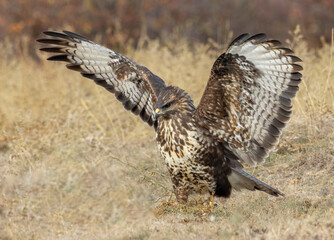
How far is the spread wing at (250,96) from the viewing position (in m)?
5.73

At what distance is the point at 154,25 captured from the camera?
1827 centimetres

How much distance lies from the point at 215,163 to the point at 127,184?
1.77 meters

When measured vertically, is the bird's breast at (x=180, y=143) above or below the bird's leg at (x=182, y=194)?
above

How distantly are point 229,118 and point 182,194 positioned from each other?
96cm

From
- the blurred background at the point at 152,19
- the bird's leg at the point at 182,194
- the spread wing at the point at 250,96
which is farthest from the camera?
the blurred background at the point at 152,19

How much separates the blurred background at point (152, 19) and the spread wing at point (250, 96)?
11183 mm

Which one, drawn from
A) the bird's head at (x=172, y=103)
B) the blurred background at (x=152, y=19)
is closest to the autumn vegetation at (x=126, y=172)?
the bird's head at (x=172, y=103)

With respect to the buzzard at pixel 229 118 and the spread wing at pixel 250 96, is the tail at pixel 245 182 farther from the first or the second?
the spread wing at pixel 250 96

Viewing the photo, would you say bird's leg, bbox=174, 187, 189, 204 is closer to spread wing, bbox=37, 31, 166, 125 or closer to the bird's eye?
the bird's eye

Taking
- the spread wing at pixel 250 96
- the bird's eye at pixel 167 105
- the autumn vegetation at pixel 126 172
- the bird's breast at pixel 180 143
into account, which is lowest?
the autumn vegetation at pixel 126 172

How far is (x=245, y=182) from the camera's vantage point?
646 cm

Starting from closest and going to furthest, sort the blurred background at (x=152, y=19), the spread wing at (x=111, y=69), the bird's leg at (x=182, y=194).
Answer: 1. the bird's leg at (x=182, y=194)
2. the spread wing at (x=111, y=69)
3. the blurred background at (x=152, y=19)

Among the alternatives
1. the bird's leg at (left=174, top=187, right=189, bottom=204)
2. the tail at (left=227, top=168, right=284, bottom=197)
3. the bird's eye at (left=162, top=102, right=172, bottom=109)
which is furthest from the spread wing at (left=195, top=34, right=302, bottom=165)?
the bird's leg at (left=174, top=187, right=189, bottom=204)

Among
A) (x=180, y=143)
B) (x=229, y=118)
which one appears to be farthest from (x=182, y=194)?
(x=229, y=118)
